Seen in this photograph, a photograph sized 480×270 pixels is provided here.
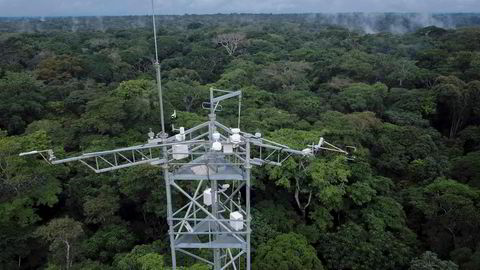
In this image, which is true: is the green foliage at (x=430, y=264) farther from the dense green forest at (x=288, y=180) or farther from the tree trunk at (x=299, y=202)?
the tree trunk at (x=299, y=202)

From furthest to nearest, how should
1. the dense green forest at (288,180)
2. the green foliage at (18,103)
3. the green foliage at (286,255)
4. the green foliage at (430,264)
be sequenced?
1. the green foliage at (18,103)
2. the dense green forest at (288,180)
3. the green foliage at (430,264)
4. the green foliage at (286,255)

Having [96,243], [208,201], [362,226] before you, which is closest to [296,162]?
[362,226]

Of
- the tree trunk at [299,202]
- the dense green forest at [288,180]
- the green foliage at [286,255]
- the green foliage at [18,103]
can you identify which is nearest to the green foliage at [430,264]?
the dense green forest at [288,180]

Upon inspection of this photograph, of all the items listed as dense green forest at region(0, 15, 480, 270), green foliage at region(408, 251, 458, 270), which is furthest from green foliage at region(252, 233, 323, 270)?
green foliage at region(408, 251, 458, 270)

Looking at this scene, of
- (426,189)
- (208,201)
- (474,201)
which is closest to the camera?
(208,201)

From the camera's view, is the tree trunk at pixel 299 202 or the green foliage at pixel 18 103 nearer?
the tree trunk at pixel 299 202

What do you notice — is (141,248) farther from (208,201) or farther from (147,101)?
(147,101)

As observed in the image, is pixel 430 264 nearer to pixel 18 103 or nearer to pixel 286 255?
pixel 286 255

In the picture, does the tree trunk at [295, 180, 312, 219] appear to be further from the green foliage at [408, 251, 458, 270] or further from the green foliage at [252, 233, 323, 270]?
the green foliage at [408, 251, 458, 270]
